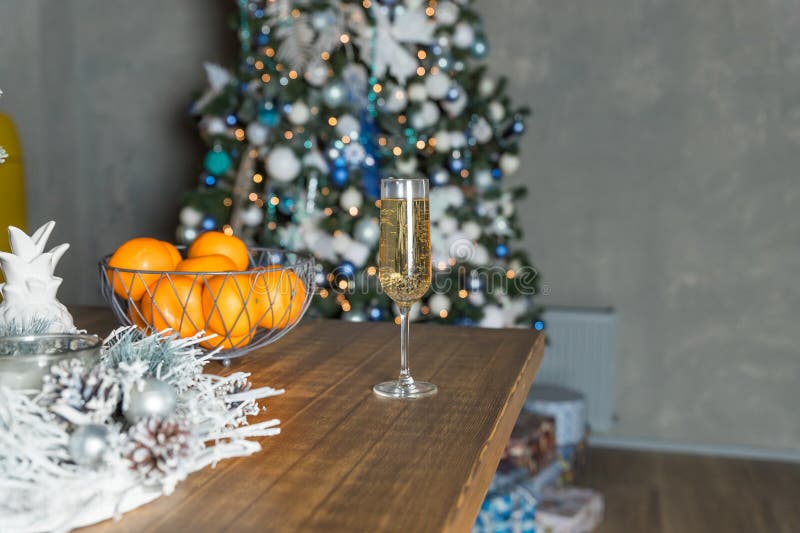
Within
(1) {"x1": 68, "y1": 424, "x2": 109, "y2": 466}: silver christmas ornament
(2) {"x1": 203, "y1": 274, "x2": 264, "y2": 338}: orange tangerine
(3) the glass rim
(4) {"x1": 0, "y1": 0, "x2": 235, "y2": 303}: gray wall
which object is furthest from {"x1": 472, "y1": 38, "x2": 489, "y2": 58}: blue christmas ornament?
(1) {"x1": 68, "y1": 424, "x2": 109, "y2": 466}: silver christmas ornament

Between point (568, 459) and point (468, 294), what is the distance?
0.78 meters

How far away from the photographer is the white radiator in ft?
11.2

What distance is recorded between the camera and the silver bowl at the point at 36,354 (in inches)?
25.8

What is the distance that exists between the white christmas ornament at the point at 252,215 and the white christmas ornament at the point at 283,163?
161mm

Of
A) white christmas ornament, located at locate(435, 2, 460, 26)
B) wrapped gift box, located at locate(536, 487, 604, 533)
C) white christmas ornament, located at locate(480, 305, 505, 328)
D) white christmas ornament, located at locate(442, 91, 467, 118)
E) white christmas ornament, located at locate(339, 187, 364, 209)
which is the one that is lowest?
wrapped gift box, located at locate(536, 487, 604, 533)

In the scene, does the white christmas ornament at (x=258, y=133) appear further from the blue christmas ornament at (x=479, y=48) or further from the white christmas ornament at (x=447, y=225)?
the blue christmas ornament at (x=479, y=48)

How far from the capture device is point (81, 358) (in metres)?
0.67

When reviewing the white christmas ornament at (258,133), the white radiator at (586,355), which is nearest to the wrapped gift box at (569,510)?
the white radiator at (586,355)

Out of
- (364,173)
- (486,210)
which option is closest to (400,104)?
(364,173)

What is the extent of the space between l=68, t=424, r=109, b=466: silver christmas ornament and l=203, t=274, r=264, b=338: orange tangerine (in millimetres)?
364

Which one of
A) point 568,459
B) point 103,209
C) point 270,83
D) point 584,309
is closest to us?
point 270,83

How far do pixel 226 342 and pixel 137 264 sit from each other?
15 cm

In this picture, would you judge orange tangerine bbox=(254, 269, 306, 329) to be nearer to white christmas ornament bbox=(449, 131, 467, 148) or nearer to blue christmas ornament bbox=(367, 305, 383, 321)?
blue christmas ornament bbox=(367, 305, 383, 321)

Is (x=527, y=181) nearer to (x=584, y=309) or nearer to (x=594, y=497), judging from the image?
(x=584, y=309)
